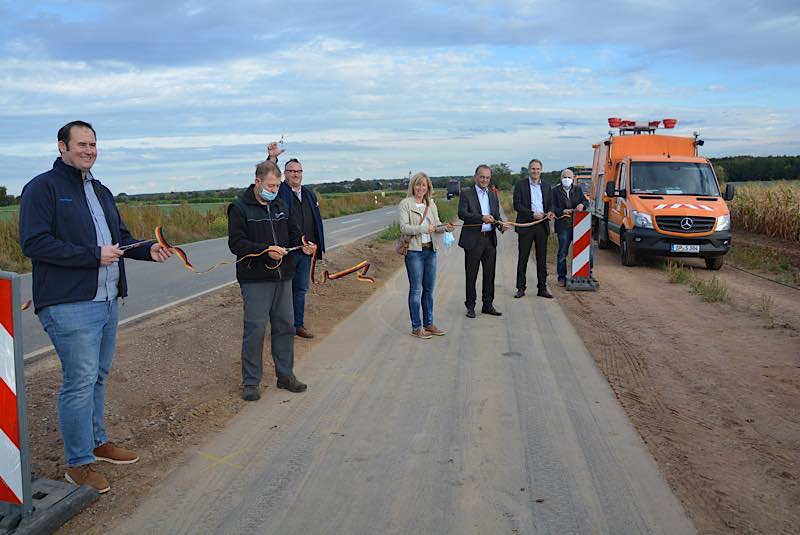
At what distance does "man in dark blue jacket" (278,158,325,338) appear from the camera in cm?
794

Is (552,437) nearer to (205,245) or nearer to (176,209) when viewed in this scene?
(205,245)

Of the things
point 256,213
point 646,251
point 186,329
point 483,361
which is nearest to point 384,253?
point 646,251

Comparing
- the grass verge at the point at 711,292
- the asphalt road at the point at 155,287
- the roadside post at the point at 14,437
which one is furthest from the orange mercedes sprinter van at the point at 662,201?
the roadside post at the point at 14,437

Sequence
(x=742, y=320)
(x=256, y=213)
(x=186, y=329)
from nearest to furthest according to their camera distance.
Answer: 1. (x=256, y=213)
2. (x=186, y=329)
3. (x=742, y=320)

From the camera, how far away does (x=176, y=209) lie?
29.2 m

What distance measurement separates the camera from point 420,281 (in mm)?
8383

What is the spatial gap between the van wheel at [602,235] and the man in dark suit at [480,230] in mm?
10037

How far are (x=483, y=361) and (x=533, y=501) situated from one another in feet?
10.4

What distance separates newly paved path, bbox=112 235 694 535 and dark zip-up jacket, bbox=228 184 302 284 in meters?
1.09

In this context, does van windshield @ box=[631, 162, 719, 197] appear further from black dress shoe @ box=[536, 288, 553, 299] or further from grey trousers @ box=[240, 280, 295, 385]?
grey trousers @ box=[240, 280, 295, 385]

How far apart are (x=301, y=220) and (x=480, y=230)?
2.76 m

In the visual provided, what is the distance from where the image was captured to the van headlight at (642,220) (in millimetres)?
14979

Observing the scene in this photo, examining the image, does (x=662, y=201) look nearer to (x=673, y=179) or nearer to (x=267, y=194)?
(x=673, y=179)

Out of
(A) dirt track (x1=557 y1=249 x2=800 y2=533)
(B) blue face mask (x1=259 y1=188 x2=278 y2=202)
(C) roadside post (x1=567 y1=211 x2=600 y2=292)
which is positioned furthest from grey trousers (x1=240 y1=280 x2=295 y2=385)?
(C) roadside post (x1=567 y1=211 x2=600 y2=292)
